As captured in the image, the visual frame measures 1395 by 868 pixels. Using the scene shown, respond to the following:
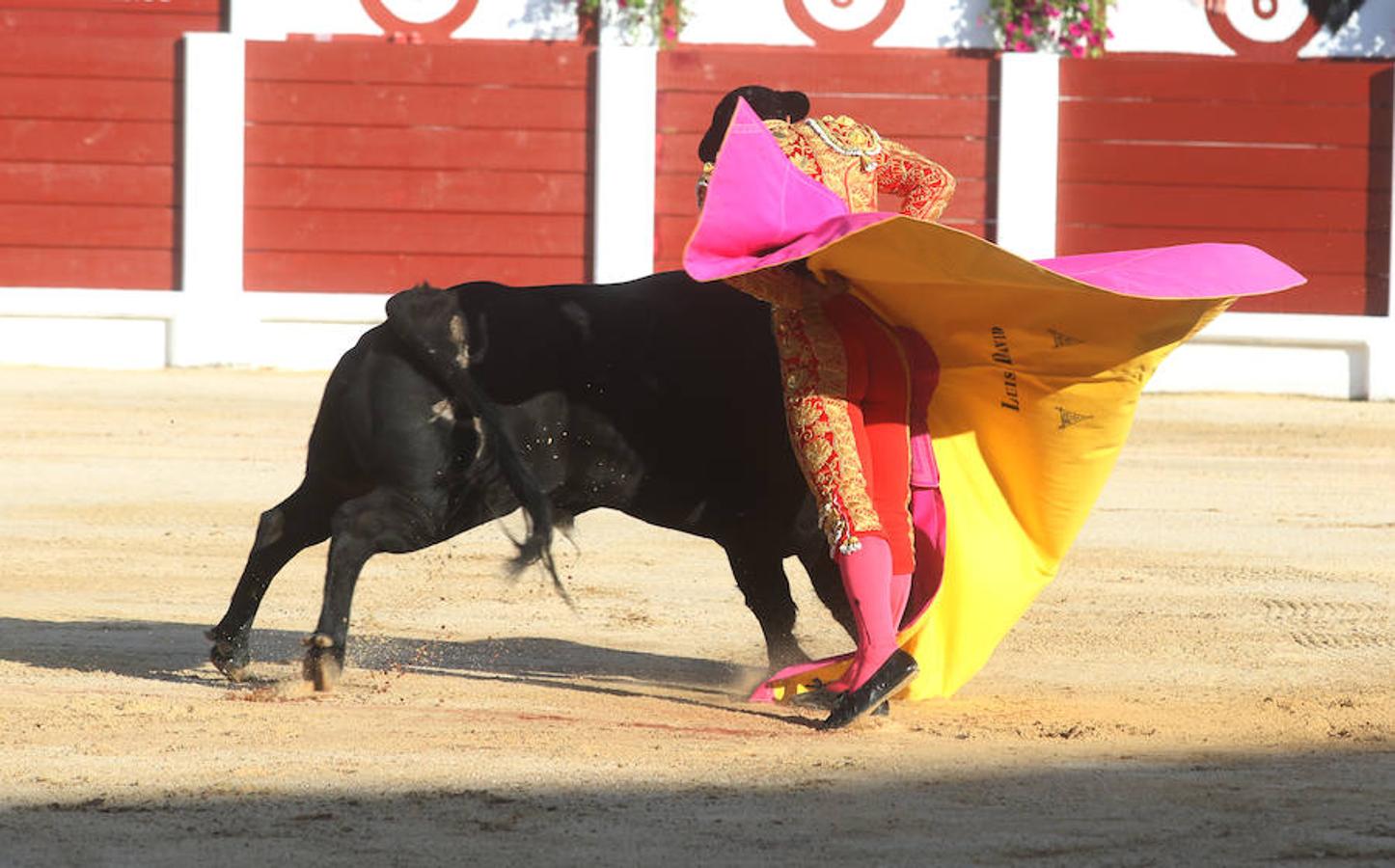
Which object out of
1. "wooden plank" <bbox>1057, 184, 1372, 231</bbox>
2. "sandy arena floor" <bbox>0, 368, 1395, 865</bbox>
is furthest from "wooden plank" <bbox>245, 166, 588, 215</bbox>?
"sandy arena floor" <bbox>0, 368, 1395, 865</bbox>

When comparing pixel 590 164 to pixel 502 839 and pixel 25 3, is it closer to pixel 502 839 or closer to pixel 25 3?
pixel 25 3

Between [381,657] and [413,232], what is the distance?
5.92 m

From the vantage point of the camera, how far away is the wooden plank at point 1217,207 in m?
9.66

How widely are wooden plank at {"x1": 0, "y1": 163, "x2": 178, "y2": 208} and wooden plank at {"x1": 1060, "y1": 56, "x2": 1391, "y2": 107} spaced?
12.6ft

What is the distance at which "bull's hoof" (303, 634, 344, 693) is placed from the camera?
3.47m

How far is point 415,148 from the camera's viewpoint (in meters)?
9.72

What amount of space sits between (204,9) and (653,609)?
5883mm

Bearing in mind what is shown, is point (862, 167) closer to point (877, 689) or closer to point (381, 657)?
point (877, 689)

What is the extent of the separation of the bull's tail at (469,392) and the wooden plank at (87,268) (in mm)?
6576

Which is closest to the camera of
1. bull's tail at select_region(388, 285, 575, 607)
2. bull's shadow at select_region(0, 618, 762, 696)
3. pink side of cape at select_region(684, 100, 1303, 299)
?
pink side of cape at select_region(684, 100, 1303, 299)

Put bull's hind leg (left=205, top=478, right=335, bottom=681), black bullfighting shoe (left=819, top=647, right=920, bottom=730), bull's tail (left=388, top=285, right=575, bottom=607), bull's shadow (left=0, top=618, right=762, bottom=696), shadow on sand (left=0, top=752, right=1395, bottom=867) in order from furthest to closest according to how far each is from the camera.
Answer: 1. bull's shadow (left=0, top=618, right=762, bottom=696)
2. bull's hind leg (left=205, top=478, right=335, bottom=681)
3. bull's tail (left=388, top=285, right=575, bottom=607)
4. black bullfighting shoe (left=819, top=647, right=920, bottom=730)
5. shadow on sand (left=0, top=752, right=1395, bottom=867)

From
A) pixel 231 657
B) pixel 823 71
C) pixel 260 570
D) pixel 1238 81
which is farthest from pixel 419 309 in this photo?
pixel 1238 81

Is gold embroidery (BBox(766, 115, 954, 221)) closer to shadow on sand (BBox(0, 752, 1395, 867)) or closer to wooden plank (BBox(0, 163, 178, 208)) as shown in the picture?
shadow on sand (BBox(0, 752, 1395, 867))

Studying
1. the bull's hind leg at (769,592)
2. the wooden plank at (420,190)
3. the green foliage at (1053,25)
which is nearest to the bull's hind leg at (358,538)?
the bull's hind leg at (769,592)
